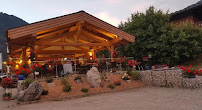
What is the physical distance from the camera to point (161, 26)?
1576 cm

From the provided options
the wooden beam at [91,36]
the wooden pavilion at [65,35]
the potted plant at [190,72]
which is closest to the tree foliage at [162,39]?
the wooden pavilion at [65,35]

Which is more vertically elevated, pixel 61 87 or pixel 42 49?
pixel 42 49

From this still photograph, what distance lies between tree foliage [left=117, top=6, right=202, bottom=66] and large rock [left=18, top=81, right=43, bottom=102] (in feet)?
35.4

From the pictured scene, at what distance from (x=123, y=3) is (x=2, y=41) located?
5814 cm

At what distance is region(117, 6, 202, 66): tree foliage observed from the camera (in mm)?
14109

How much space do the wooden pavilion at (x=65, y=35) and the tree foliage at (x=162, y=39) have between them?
323 cm

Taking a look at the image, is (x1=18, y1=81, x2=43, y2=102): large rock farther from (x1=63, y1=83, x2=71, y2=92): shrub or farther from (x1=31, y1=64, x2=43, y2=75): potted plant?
(x1=31, y1=64, x2=43, y2=75): potted plant

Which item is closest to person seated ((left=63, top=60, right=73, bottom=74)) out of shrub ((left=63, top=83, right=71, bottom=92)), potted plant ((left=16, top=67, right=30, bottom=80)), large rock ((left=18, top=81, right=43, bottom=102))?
shrub ((left=63, top=83, right=71, bottom=92))

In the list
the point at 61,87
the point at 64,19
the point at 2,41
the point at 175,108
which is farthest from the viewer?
the point at 2,41

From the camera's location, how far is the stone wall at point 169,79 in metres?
8.55

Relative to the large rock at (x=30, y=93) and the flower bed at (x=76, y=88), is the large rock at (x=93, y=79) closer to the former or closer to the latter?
the flower bed at (x=76, y=88)

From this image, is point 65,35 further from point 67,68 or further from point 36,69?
point 36,69

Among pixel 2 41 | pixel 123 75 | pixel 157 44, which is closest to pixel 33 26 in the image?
pixel 123 75

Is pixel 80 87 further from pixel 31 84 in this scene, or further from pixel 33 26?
pixel 33 26
